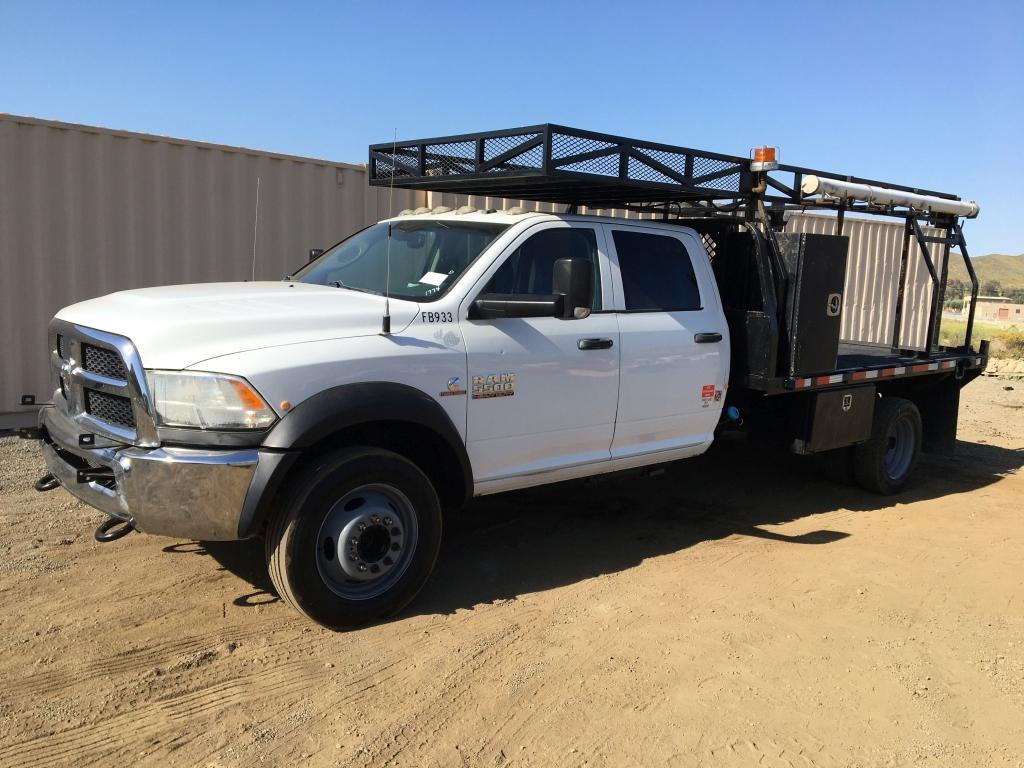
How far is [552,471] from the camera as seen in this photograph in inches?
195

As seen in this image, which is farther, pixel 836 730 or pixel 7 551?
pixel 7 551

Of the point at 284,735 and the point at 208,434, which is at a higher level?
the point at 208,434

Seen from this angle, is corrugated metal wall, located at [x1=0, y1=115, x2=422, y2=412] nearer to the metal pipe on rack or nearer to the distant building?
the metal pipe on rack

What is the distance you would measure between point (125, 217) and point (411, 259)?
4987 millimetres

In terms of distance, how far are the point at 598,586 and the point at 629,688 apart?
114 centimetres

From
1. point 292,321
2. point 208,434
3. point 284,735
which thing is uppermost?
point 292,321

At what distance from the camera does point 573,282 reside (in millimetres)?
4523

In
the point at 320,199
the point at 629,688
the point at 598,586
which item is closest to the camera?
the point at 629,688

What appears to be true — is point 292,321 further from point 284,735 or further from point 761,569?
point 761,569

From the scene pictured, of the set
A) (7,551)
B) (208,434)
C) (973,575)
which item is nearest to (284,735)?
(208,434)

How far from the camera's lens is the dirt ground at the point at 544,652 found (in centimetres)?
320

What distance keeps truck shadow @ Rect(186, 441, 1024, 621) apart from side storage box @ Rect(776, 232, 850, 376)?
1022 millimetres

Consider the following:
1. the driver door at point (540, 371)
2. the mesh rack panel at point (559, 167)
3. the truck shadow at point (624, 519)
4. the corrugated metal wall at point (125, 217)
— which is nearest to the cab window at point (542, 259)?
the driver door at point (540, 371)

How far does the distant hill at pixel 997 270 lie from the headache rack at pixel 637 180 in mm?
75800
